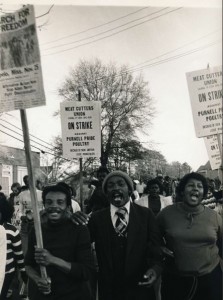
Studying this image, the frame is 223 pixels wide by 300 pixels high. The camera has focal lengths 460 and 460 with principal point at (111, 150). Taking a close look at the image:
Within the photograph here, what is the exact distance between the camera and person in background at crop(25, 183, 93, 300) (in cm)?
306

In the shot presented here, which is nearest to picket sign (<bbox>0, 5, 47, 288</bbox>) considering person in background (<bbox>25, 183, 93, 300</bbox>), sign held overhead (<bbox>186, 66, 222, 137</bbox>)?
person in background (<bbox>25, 183, 93, 300</bbox>)

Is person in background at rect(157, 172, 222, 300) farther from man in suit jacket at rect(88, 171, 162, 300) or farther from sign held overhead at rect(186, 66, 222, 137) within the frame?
sign held overhead at rect(186, 66, 222, 137)

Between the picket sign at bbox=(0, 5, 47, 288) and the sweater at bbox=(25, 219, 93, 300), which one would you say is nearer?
the sweater at bbox=(25, 219, 93, 300)

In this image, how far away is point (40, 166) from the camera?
157ft

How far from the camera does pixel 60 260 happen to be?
3.05 m

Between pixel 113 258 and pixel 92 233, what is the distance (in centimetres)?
28

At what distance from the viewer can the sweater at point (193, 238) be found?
3729 mm

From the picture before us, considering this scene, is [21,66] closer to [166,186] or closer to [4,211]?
[4,211]

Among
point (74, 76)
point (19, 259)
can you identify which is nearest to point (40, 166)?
point (74, 76)

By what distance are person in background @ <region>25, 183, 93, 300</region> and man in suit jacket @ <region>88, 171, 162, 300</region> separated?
0.72 ft

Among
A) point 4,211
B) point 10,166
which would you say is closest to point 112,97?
point 10,166

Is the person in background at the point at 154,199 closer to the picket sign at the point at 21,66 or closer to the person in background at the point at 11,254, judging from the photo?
the person in background at the point at 11,254

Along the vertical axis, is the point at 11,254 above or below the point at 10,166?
below

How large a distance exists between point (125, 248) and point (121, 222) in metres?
0.21
